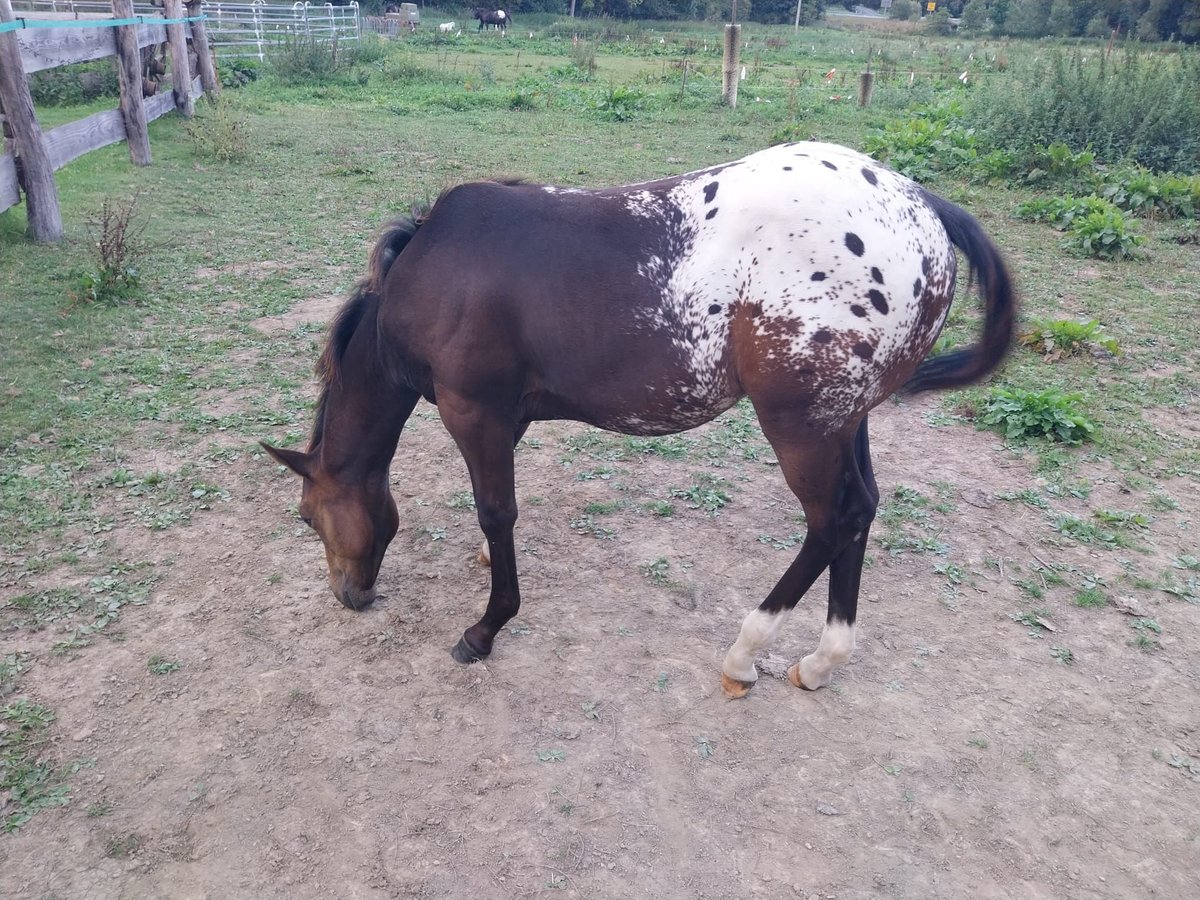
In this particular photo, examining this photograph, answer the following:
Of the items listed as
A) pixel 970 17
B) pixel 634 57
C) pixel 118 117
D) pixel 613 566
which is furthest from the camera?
pixel 970 17

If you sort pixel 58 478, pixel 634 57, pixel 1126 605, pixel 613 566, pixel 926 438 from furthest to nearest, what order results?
pixel 634 57
pixel 926 438
pixel 58 478
pixel 613 566
pixel 1126 605

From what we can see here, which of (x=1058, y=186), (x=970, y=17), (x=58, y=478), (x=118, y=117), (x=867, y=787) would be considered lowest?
(x=867, y=787)

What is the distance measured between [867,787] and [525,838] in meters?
1.09

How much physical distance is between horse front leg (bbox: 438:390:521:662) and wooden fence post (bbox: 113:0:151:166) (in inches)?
361

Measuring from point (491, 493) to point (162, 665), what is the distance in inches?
52.5

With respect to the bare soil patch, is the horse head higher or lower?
higher

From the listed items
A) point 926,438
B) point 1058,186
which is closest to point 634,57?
point 1058,186

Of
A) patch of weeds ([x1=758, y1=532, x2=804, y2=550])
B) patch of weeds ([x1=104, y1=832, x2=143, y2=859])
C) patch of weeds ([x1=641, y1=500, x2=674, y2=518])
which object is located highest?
patch of weeds ([x1=641, y1=500, x2=674, y2=518])

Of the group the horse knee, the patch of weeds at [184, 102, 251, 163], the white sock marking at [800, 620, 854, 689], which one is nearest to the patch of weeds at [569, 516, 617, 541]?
the horse knee

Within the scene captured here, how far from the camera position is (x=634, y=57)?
27031 mm

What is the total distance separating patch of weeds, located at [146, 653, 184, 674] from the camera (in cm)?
293

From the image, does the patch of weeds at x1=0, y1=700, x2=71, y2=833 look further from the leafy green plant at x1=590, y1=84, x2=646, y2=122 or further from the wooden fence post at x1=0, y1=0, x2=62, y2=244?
the leafy green plant at x1=590, y1=84, x2=646, y2=122

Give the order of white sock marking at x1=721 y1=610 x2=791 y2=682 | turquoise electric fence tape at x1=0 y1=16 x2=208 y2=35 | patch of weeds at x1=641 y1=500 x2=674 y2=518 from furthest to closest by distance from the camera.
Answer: turquoise electric fence tape at x1=0 y1=16 x2=208 y2=35 < patch of weeds at x1=641 y1=500 x2=674 y2=518 < white sock marking at x1=721 y1=610 x2=791 y2=682

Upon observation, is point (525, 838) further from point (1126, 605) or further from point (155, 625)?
point (1126, 605)
